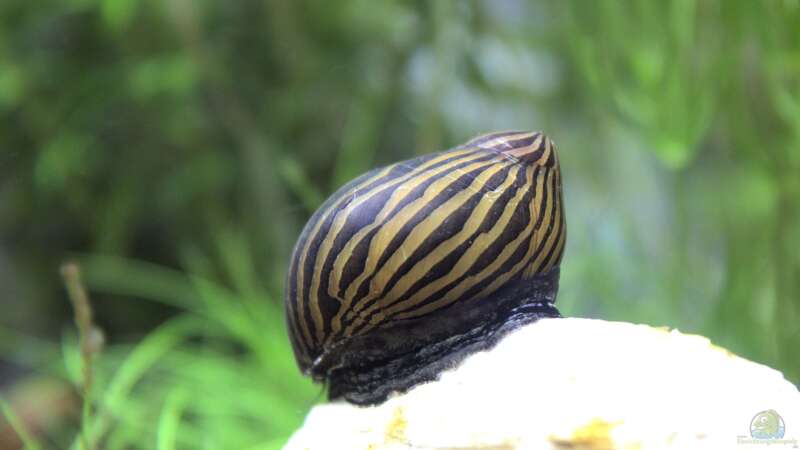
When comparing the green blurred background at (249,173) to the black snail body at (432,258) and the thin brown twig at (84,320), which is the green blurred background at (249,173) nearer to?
the thin brown twig at (84,320)

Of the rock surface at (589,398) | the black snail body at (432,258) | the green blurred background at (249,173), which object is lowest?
the rock surface at (589,398)

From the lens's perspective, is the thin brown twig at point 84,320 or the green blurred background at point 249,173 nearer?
the thin brown twig at point 84,320

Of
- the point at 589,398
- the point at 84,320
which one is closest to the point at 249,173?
the point at 84,320

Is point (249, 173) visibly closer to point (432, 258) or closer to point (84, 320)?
point (84, 320)

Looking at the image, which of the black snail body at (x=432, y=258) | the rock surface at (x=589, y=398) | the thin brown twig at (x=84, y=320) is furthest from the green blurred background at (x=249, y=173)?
the rock surface at (x=589, y=398)

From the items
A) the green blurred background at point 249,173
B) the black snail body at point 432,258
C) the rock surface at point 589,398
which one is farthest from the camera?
the green blurred background at point 249,173

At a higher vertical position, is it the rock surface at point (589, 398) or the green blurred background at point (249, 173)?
the green blurred background at point (249, 173)
